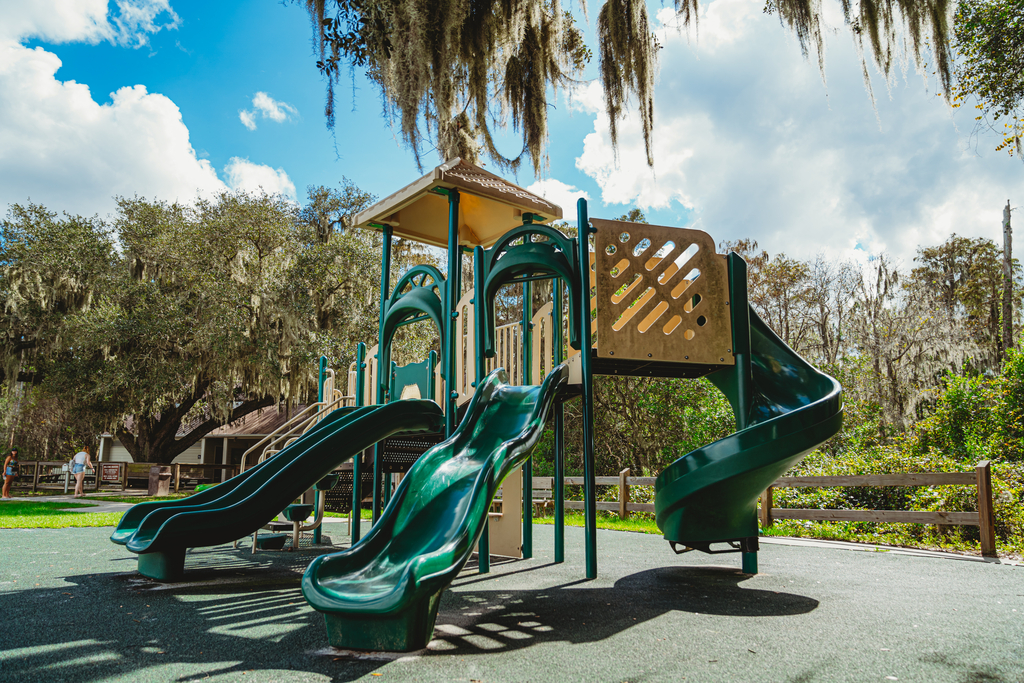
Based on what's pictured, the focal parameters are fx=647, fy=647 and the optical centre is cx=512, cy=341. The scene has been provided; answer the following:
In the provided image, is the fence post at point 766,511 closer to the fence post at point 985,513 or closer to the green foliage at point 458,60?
the fence post at point 985,513

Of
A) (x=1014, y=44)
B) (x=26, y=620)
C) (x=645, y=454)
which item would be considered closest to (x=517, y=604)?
(x=26, y=620)

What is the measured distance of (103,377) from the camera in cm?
1652

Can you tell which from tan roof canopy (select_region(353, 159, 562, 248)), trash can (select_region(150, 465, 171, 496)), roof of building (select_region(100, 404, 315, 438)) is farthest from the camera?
roof of building (select_region(100, 404, 315, 438))

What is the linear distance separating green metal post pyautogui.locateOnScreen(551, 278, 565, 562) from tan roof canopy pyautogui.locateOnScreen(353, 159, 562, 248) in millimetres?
981

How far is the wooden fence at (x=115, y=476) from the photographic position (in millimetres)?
19250

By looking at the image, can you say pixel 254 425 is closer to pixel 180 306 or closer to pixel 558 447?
pixel 180 306

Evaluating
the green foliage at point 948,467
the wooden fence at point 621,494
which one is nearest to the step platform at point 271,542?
the wooden fence at point 621,494

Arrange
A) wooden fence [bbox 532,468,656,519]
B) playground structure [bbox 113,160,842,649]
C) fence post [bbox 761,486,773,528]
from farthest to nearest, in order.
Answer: wooden fence [bbox 532,468,656,519], fence post [bbox 761,486,773,528], playground structure [bbox 113,160,842,649]

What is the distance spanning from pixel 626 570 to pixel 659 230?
2906mm

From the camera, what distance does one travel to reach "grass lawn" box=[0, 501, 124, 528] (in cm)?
933

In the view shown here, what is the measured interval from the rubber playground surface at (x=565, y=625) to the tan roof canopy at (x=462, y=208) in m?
3.35

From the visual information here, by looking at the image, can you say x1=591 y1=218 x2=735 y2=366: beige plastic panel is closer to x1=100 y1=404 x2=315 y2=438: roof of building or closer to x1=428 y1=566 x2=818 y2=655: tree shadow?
x1=428 y1=566 x2=818 y2=655: tree shadow

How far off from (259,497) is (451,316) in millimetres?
2118

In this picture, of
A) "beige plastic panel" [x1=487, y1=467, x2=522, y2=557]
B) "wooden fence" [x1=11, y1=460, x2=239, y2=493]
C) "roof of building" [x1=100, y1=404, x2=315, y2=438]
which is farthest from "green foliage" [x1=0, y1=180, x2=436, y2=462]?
"beige plastic panel" [x1=487, y1=467, x2=522, y2=557]
